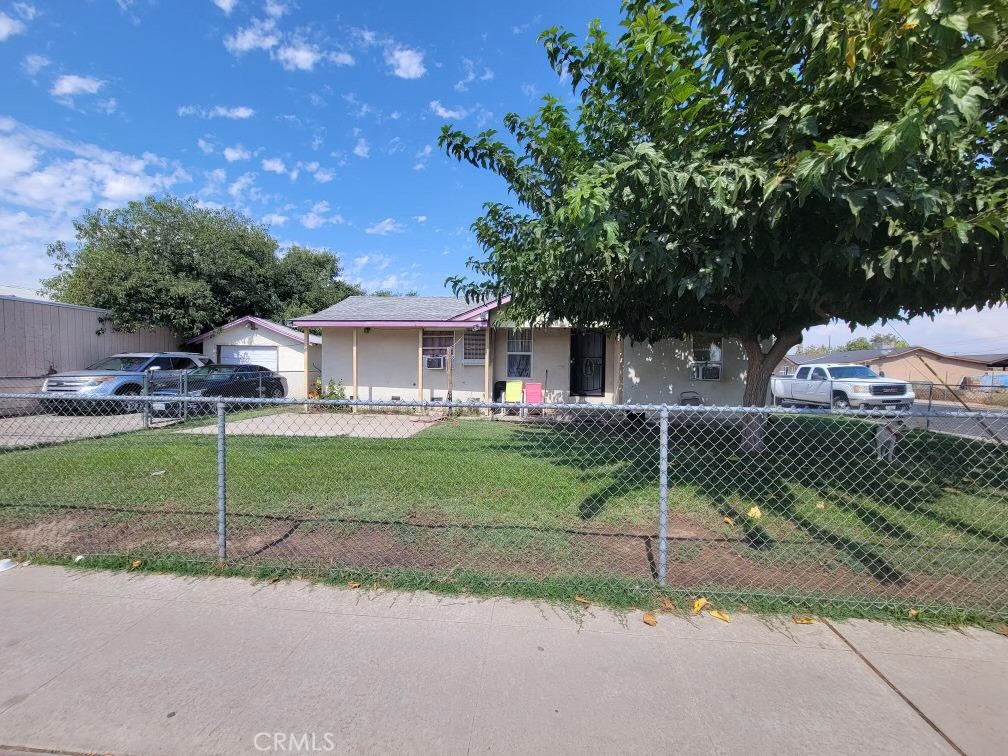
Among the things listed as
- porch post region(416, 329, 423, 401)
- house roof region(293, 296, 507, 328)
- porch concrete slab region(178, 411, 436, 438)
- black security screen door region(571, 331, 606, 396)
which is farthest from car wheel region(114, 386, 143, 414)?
black security screen door region(571, 331, 606, 396)

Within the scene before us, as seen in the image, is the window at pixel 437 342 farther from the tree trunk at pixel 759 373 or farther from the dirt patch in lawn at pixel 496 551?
the dirt patch in lawn at pixel 496 551

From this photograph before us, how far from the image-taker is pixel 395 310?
1512 centimetres

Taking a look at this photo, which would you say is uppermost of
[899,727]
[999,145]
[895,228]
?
[999,145]

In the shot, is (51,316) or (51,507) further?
(51,316)

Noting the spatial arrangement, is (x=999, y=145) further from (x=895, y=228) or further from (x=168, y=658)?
(x=168, y=658)

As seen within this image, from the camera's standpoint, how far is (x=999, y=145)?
4164 mm

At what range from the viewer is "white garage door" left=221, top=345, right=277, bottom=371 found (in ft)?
57.5

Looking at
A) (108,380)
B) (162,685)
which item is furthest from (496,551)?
(108,380)

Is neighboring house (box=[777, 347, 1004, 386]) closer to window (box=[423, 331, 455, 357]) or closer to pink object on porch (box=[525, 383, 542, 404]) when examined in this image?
pink object on porch (box=[525, 383, 542, 404])

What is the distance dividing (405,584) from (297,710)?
1.22 metres

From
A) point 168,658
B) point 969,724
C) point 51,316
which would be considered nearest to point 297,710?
point 168,658

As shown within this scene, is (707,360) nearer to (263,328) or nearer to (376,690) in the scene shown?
(376,690)

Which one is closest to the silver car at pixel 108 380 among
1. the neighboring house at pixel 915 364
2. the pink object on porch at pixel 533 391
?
Result: the pink object on porch at pixel 533 391

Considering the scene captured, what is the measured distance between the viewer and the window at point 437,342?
14.2 m
